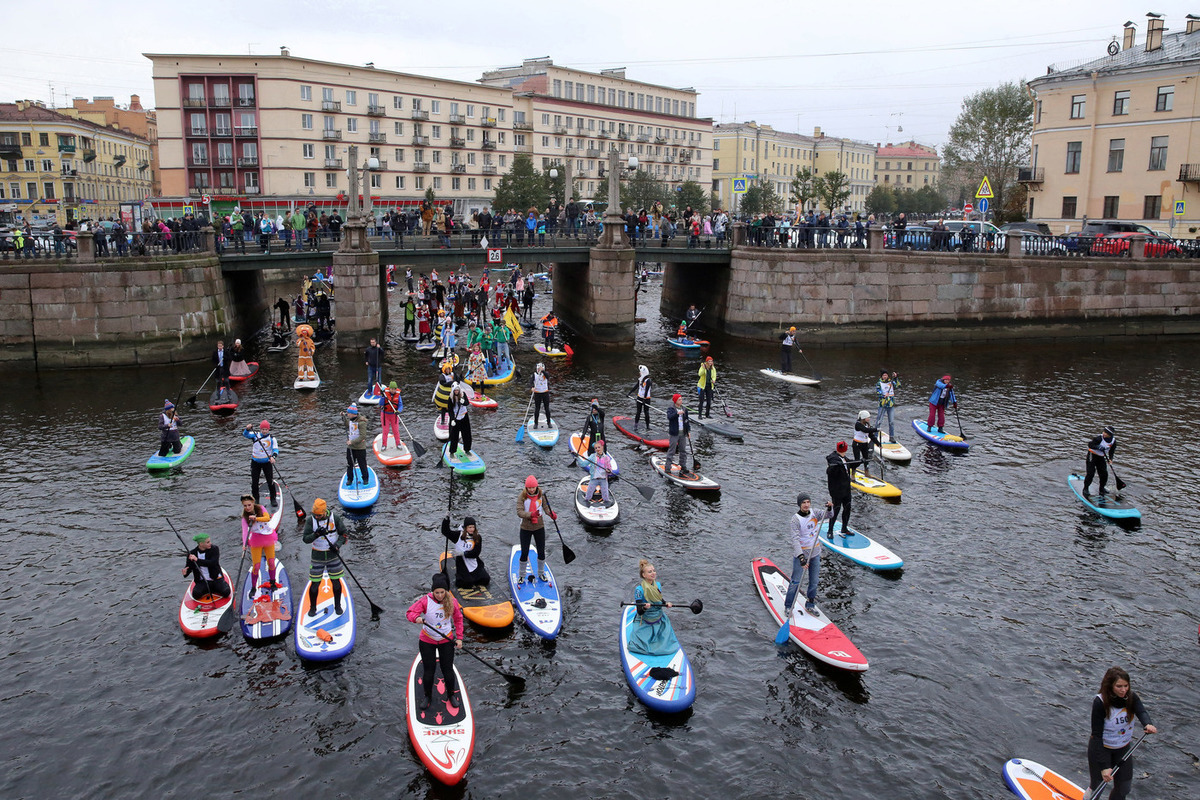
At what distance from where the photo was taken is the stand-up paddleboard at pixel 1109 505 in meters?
18.1

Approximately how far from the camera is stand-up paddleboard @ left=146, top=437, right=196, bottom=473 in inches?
813

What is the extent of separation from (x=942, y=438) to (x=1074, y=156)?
131 ft

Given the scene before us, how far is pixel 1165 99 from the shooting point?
159 ft

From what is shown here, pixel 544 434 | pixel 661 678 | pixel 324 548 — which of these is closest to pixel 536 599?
pixel 661 678

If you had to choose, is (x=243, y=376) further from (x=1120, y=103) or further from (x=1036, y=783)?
(x=1120, y=103)

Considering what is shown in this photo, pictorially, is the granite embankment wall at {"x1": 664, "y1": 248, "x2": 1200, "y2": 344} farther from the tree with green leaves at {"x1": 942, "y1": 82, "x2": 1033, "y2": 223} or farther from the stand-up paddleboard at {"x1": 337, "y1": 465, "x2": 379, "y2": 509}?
the tree with green leaves at {"x1": 942, "y1": 82, "x2": 1033, "y2": 223}

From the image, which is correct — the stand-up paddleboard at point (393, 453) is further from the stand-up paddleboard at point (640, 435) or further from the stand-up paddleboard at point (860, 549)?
the stand-up paddleboard at point (860, 549)

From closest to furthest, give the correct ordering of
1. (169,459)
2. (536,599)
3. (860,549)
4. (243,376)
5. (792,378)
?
(536,599)
(860,549)
(169,459)
(243,376)
(792,378)

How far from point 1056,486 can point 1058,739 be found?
10855mm

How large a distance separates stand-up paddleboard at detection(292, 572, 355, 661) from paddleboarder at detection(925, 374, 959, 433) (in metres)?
17.1

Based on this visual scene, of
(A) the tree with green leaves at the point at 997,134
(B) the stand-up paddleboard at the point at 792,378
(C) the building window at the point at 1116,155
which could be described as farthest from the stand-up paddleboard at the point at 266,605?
(A) the tree with green leaves at the point at 997,134

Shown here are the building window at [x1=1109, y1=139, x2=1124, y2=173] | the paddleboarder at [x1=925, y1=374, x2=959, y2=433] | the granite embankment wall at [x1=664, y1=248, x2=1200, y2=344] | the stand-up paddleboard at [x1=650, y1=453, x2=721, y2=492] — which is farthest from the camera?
the building window at [x1=1109, y1=139, x2=1124, y2=173]

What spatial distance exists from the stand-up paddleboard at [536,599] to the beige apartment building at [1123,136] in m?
48.4

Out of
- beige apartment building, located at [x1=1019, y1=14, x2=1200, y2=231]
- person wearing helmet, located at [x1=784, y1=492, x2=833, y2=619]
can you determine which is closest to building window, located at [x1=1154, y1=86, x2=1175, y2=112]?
beige apartment building, located at [x1=1019, y1=14, x2=1200, y2=231]
